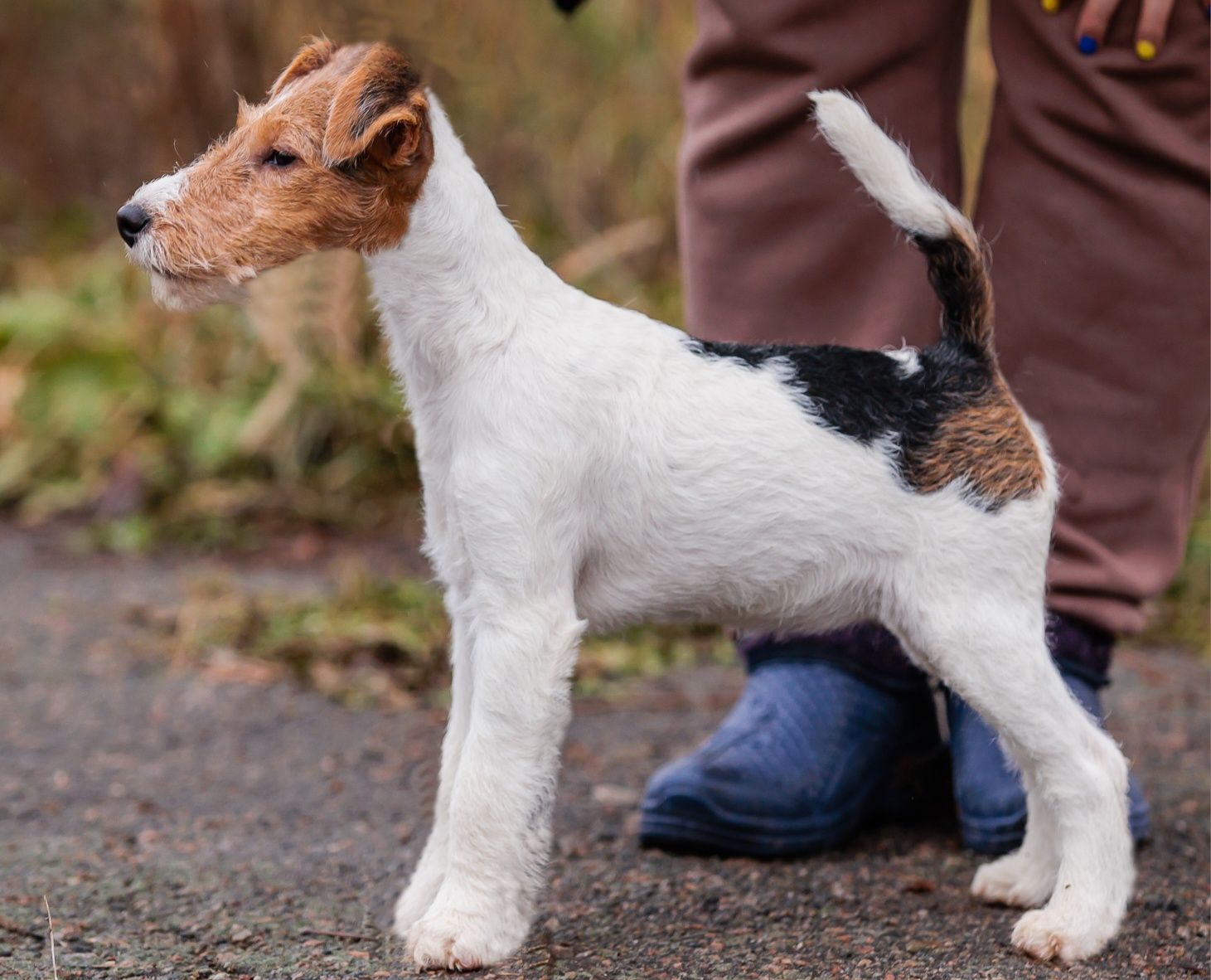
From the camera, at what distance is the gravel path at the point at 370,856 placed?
7.17 feet

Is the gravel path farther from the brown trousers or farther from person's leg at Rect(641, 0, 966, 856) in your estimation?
the brown trousers

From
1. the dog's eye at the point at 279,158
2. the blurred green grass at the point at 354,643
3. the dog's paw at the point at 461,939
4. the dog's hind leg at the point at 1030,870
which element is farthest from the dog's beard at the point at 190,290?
the blurred green grass at the point at 354,643

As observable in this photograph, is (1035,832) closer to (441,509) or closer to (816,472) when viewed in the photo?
(816,472)

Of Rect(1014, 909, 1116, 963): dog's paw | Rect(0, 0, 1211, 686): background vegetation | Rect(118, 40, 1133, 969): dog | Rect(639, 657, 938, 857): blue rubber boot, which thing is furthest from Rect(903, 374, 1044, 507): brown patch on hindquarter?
Rect(0, 0, 1211, 686): background vegetation

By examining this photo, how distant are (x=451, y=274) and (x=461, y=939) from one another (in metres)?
0.95

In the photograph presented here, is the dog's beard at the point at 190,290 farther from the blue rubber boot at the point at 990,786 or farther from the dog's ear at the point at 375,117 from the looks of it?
the blue rubber boot at the point at 990,786

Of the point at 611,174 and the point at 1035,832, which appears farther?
the point at 611,174

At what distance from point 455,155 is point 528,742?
2.81 ft

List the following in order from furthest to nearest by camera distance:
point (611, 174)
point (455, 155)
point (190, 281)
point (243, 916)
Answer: point (611, 174)
point (243, 916)
point (455, 155)
point (190, 281)

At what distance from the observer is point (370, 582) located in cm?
460

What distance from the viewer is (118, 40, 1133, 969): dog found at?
2.01 m

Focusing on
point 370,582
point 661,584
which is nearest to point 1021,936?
point 661,584

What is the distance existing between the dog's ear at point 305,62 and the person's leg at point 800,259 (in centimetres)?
86

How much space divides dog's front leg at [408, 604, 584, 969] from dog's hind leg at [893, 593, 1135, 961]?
1.82ft
